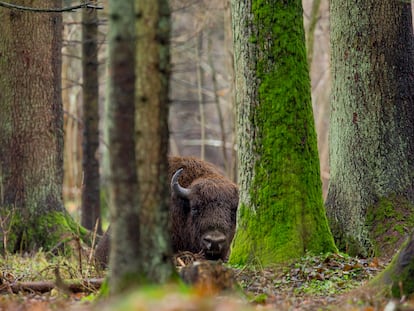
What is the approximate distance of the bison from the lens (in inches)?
479

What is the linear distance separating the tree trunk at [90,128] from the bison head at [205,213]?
5.43 m

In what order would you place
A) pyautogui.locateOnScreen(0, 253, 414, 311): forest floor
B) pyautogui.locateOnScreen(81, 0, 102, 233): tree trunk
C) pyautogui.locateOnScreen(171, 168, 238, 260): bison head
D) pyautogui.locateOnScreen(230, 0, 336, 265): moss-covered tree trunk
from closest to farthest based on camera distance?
pyautogui.locateOnScreen(0, 253, 414, 311): forest floor, pyautogui.locateOnScreen(230, 0, 336, 265): moss-covered tree trunk, pyautogui.locateOnScreen(171, 168, 238, 260): bison head, pyautogui.locateOnScreen(81, 0, 102, 233): tree trunk

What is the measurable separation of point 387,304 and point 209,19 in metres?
17.1

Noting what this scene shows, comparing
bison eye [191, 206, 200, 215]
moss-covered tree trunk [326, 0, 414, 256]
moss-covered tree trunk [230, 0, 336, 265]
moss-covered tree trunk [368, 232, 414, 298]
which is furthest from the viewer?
bison eye [191, 206, 200, 215]

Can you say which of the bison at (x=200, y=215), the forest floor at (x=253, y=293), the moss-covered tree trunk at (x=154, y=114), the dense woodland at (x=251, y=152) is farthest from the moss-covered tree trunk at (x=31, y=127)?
the moss-covered tree trunk at (x=154, y=114)

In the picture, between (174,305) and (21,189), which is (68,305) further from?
(21,189)

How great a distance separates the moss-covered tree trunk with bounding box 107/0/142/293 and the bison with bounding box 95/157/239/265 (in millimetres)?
6116

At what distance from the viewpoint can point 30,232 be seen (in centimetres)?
1407

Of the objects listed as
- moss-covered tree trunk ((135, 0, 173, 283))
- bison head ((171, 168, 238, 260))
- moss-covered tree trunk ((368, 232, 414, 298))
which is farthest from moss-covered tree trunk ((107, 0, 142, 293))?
bison head ((171, 168, 238, 260))

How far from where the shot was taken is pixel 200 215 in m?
12.5

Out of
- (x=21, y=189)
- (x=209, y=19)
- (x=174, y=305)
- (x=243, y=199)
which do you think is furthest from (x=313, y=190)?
(x=209, y=19)

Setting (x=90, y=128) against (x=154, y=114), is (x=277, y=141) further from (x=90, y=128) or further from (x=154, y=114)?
(x=90, y=128)

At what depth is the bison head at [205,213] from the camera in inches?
476

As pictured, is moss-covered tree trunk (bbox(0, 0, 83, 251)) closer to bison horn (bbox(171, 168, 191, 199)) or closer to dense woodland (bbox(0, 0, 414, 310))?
dense woodland (bbox(0, 0, 414, 310))
